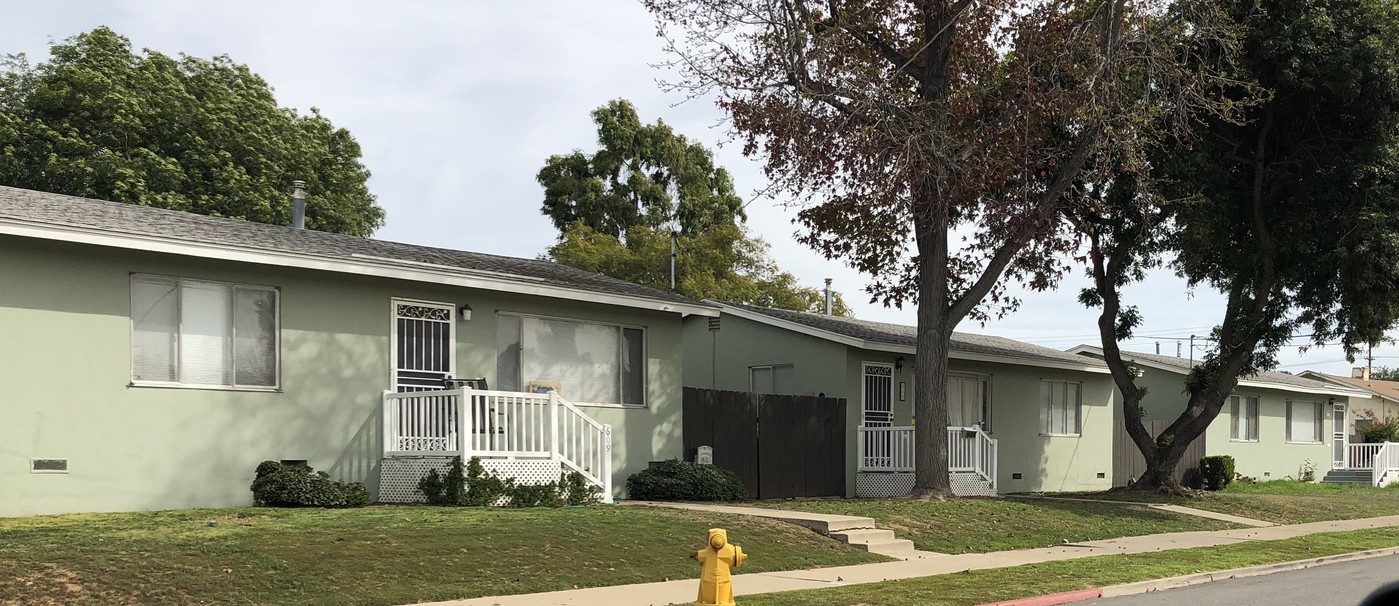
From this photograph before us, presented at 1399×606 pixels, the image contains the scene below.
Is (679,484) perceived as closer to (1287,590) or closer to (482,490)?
(482,490)

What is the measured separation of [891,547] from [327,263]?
851 centimetres

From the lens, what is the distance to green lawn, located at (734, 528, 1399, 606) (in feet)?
41.7

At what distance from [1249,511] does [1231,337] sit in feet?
12.5

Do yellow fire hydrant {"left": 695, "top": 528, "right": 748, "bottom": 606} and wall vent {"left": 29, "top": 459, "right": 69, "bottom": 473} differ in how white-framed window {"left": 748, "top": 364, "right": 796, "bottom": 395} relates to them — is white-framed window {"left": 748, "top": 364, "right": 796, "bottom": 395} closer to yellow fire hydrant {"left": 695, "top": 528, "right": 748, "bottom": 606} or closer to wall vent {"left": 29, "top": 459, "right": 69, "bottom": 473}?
wall vent {"left": 29, "top": 459, "right": 69, "bottom": 473}

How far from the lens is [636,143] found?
179 feet

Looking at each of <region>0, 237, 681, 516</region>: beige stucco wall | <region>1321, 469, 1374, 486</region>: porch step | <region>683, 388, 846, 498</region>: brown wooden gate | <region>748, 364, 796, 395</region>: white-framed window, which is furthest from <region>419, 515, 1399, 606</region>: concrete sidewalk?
<region>1321, 469, 1374, 486</region>: porch step

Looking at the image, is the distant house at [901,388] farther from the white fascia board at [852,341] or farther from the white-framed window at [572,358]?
the white-framed window at [572,358]

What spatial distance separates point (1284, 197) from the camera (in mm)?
26234

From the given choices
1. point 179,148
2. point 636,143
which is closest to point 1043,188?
point 179,148

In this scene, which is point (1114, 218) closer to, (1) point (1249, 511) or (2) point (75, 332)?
(1) point (1249, 511)

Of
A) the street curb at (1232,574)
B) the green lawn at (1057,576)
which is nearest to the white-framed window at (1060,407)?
the green lawn at (1057,576)

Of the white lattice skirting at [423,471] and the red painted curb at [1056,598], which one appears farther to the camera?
the white lattice skirting at [423,471]

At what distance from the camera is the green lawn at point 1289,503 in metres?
26.2

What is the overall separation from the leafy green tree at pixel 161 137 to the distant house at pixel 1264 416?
2452cm
